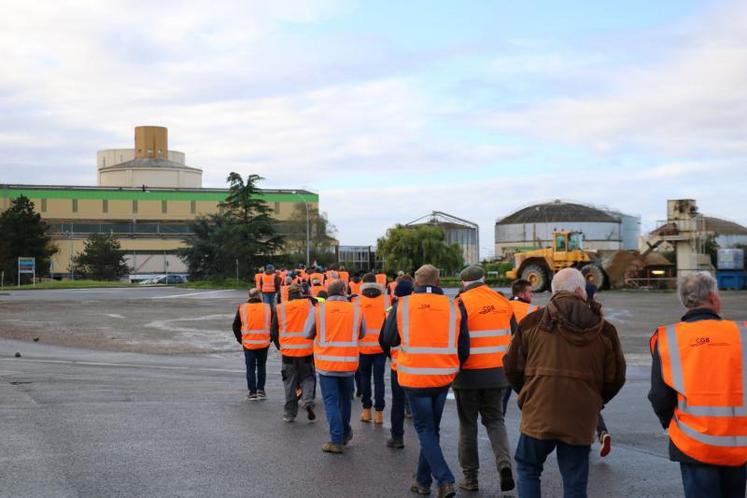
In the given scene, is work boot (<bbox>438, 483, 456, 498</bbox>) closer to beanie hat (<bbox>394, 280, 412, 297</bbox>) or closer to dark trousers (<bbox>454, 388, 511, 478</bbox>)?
dark trousers (<bbox>454, 388, 511, 478</bbox>)

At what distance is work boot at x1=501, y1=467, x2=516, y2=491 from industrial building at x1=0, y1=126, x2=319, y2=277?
94.3 meters

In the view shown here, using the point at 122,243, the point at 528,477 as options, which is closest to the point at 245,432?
the point at 528,477

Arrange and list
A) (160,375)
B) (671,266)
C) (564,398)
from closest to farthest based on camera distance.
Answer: (564,398) → (160,375) → (671,266)

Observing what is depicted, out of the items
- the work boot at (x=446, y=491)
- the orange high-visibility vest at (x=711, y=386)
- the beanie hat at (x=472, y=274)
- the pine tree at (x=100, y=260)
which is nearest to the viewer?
the orange high-visibility vest at (x=711, y=386)

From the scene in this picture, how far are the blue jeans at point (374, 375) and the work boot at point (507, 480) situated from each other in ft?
11.4

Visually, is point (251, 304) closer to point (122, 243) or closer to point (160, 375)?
point (160, 375)

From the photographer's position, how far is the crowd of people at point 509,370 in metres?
4.66

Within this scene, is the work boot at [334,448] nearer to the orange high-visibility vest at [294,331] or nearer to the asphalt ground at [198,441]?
the asphalt ground at [198,441]

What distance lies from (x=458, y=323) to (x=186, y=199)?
10178 centimetres

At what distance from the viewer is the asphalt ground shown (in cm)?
739

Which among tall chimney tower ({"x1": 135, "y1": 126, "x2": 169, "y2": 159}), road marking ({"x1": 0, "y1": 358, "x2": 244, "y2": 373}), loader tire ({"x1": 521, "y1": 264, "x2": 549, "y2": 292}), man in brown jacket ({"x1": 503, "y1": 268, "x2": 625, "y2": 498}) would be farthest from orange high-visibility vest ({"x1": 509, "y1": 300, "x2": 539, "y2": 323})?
tall chimney tower ({"x1": 135, "y1": 126, "x2": 169, "y2": 159})

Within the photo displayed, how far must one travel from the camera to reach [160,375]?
1502 centimetres

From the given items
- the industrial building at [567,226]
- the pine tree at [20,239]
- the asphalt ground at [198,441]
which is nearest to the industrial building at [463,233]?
the industrial building at [567,226]

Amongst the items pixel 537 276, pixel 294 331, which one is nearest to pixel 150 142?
pixel 537 276
